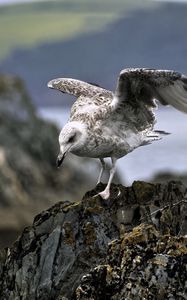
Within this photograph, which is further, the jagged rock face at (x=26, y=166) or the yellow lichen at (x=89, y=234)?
the jagged rock face at (x=26, y=166)

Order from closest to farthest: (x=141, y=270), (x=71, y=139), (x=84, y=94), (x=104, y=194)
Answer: (x=141, y=270) → (x=104, y=194) → (x=71, y=139) → (x=84, y=94)

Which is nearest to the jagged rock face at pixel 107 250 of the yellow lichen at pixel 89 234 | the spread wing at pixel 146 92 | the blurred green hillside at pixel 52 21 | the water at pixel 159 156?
the yellow lichen at pixel 89 234

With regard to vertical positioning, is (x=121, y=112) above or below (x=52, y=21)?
below

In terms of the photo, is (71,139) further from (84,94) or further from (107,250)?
(107,250)

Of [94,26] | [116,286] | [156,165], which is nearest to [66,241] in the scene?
[116,286]

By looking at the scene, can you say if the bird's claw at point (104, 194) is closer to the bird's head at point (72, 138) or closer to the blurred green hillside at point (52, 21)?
the bird's head at point (72, 138)

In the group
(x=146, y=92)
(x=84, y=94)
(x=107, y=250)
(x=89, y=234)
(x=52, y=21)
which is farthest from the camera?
(x=52, y=21)

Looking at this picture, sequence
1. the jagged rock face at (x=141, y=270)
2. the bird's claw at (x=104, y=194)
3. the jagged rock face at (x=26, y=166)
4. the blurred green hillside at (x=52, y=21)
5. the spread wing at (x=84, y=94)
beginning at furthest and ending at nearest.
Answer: the blurred green hillside at (x=52, y=21) → the jagged rock face at (x=26, y=166) → the spread wing at (x=84, y=94) → the bird's claw at (x=104, y=194) → the jagged rock face at (x=141, y=270)

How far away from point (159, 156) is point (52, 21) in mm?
59818

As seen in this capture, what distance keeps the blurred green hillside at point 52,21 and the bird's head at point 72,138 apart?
401 feet

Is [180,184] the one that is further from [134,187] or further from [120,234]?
[120,234]

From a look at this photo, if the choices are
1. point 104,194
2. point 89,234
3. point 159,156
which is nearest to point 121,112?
point 104,194

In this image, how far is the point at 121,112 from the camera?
53.3 ft

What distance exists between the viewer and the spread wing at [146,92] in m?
15.4
